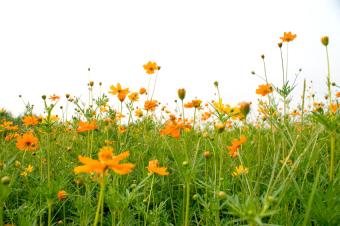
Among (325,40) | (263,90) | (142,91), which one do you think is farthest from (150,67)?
(325,40)

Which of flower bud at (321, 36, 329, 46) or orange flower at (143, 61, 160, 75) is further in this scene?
orange flower at (143, 61, 160, 75)

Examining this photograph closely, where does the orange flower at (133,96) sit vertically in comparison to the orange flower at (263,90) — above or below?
above

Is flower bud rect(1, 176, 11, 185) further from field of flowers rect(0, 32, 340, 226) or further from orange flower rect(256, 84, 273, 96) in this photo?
orange flower rect(256, 84, 273, 96)

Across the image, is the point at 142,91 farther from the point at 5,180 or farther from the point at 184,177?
the point at 5,180

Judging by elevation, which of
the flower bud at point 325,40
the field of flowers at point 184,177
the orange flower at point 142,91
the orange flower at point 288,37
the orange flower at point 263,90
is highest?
the orange flower at point 288,37

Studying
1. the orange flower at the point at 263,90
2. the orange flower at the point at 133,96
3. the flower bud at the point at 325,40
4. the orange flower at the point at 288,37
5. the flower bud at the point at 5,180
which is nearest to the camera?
the flower bud at the point at 5,180

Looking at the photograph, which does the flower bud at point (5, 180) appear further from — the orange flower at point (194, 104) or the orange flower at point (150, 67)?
the orange flower at point (150, 67)

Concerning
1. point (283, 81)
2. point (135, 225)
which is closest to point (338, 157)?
point (283, 81)

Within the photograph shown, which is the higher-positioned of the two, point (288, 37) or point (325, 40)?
point (288, 37)

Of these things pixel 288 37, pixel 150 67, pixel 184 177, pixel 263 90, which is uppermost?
pixel 288 37

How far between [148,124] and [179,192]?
786 millimetres

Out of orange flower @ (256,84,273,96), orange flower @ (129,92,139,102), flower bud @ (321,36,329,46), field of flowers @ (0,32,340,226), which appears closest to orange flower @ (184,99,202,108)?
field of flowers @ (0,32,340,226)

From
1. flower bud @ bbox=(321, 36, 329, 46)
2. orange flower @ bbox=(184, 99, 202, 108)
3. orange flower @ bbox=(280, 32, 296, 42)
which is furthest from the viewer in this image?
orange flower @ bbox=(280, 32, 296, 42)

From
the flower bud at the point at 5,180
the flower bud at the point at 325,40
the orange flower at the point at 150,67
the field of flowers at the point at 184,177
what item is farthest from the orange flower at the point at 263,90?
the flower bud at the point at 5,180
